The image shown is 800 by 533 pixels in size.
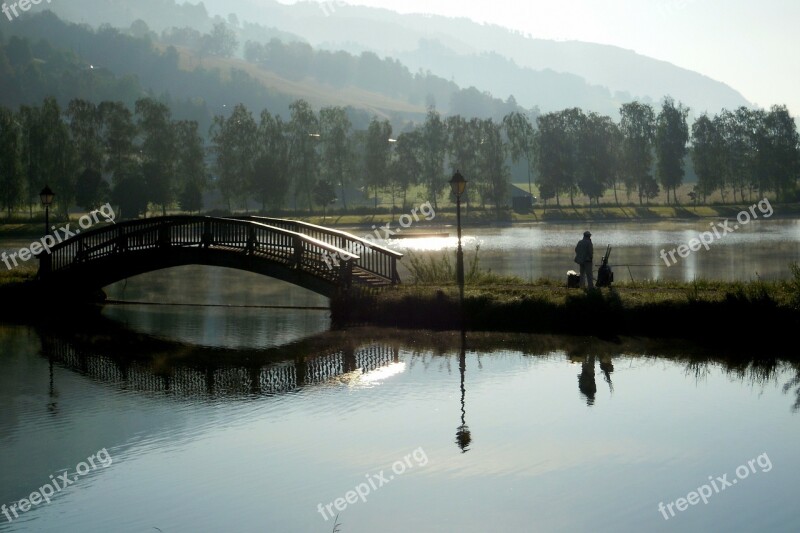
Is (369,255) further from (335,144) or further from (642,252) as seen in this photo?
(335,144)

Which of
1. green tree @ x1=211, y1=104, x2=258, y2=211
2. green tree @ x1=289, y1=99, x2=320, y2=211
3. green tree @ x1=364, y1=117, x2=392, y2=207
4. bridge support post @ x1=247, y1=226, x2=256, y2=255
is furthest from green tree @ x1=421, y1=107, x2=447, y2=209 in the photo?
bridge support post @ x1=247, y1=226, x2=256, y2=255

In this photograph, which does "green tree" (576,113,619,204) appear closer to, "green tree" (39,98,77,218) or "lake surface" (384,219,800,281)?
"lake surface" (384,219,800,281)

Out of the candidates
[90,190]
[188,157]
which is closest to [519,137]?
[188,157]

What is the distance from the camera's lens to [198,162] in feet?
375

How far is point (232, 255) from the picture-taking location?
31.1m

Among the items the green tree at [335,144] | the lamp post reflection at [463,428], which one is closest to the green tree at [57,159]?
Result: the green tree at [335,144]

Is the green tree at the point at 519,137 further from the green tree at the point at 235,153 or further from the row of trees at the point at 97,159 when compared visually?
the row of trees at the point at 97,159

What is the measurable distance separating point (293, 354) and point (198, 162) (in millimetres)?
94283

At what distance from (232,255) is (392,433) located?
16.5 m

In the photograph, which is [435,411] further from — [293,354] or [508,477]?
[293,354]

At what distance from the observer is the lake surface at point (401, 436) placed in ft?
39.8

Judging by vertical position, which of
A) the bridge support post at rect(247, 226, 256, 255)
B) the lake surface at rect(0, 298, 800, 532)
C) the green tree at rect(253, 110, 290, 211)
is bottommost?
the lake surface at rect(0, 298, 800, 532)

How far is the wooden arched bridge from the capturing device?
29.8m

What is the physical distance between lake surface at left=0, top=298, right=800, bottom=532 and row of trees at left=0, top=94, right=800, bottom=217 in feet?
284
